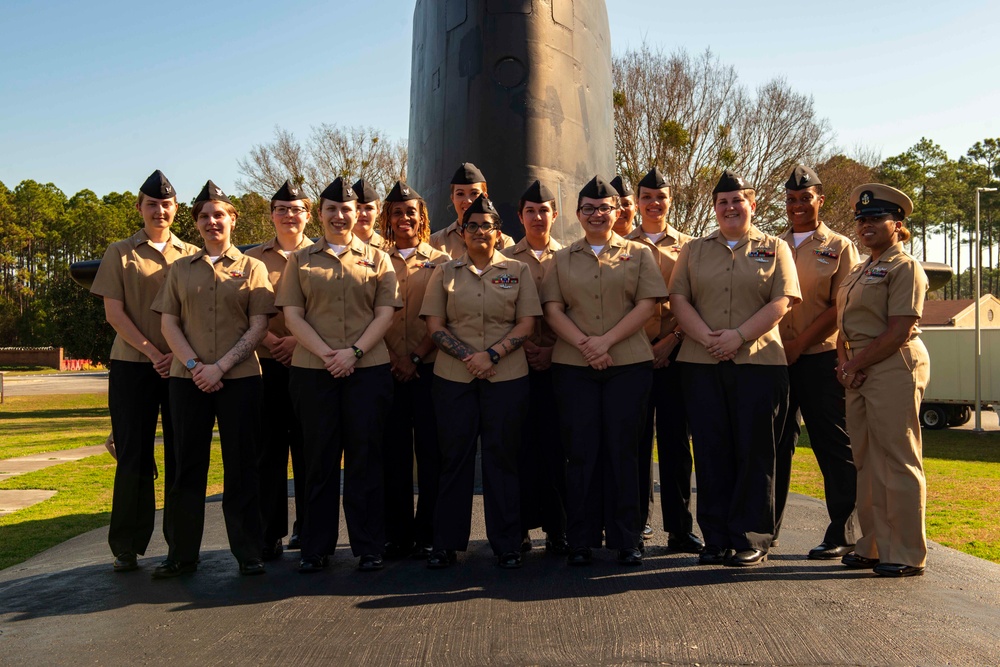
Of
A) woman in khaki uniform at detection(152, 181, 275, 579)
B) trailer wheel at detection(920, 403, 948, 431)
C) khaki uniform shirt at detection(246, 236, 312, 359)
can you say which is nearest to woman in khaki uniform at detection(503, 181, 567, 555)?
khaki uniform shirt at detection(246, 236, 312, 359)

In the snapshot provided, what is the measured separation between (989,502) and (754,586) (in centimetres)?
733

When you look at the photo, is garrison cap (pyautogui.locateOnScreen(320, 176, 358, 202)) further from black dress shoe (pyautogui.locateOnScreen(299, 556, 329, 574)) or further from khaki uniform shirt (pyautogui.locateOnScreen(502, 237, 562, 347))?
black dress shoe (pyautogui.locateOnScreen(299, 556, 329, 574))

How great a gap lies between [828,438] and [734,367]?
813 mm

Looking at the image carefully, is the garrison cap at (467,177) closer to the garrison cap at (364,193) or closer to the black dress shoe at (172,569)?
the garrison cap at (364,193)

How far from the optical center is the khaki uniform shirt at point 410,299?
4.57 meters

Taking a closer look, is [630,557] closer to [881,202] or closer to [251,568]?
[251,568]

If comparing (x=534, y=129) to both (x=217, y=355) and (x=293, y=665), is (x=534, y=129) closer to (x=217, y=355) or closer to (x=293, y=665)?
(x=217, y=355)

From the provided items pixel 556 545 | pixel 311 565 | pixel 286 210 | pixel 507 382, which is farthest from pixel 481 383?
pixel 286 210

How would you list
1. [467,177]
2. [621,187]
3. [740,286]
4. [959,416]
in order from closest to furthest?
[740,286] → [467,177] → [621,187] → [959,416]

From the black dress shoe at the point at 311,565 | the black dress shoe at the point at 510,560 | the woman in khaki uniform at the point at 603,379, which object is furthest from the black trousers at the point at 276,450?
the woman in khaki uniform at the point at 603,379

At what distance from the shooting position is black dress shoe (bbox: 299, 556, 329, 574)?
4.05 meters

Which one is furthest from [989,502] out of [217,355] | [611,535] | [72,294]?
[72,294]

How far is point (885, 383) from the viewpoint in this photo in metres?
4.02

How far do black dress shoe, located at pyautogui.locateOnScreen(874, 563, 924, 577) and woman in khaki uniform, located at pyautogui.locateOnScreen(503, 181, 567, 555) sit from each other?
1.51 metres
